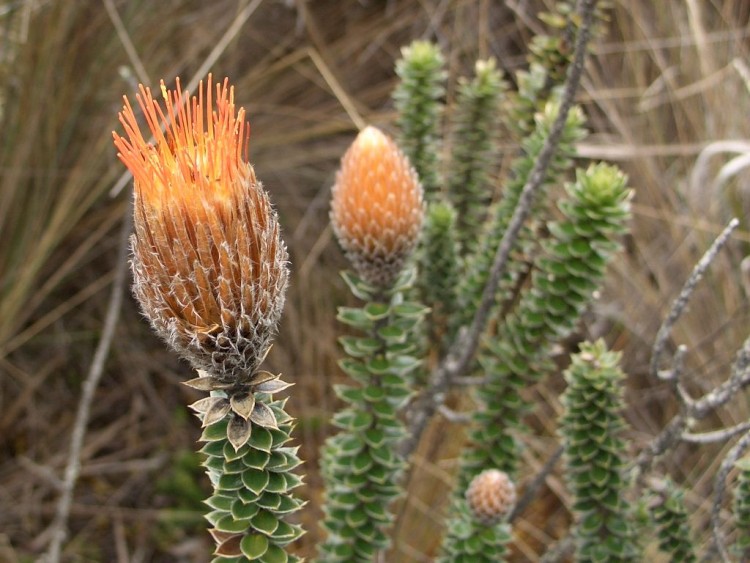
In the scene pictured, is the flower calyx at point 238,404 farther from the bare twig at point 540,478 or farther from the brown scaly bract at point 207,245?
the bare twig at point 540,478

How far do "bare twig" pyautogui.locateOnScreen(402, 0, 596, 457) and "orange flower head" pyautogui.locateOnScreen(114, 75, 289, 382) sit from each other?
0.70 m

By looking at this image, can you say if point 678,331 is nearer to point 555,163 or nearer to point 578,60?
point 555,163

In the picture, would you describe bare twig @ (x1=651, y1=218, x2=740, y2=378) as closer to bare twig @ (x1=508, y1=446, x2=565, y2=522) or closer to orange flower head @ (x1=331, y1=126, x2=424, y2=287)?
bare twig @ (x1=508, y1=446, x2=565, y2=522)

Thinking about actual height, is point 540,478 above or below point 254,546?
below

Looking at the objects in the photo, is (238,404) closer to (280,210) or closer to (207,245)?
(207,245)

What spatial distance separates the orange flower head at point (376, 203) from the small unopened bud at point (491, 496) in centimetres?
48

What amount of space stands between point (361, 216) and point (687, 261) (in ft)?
6.68

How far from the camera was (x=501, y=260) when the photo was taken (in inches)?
66.5

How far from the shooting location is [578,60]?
149 centimetres

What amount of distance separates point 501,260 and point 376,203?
1.22ft

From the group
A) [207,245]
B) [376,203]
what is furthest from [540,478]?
[207,245]

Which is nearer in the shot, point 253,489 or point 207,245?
point 207,245

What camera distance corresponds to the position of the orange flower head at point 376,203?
4.75 ft

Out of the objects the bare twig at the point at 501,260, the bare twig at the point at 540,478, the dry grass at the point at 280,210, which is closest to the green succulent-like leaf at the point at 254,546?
the bare twig at the point at 501,260
